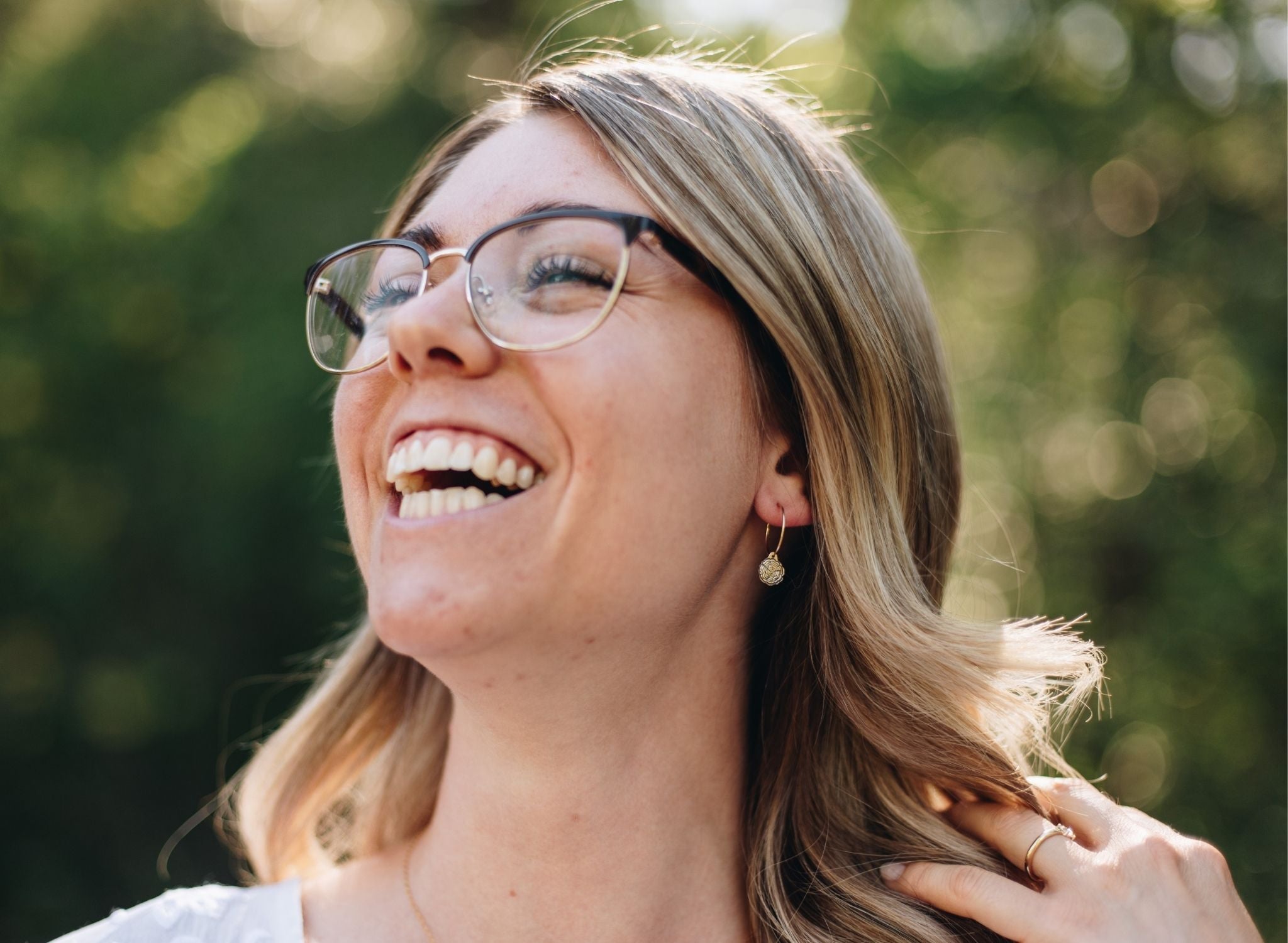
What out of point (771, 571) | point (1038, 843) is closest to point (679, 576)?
point (771, 571)

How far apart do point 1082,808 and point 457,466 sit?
149 centimetres

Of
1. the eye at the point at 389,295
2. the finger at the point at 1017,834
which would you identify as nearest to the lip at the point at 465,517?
the eye at the point at 389,295

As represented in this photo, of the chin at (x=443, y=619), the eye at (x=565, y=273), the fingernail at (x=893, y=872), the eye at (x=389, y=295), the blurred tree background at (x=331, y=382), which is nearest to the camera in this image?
the chin at (x=443, y=619)

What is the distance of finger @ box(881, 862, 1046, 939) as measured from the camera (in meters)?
1.96

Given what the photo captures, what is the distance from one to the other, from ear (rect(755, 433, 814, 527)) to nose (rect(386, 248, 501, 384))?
2.11ft

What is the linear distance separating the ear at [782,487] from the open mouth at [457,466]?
54 cm

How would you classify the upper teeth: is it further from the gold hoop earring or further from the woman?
the gold hoop earring

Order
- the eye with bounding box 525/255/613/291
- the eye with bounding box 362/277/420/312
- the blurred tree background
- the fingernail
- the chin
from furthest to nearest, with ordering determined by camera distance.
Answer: the blurred tree background → the fingernail → the eye with bounding box 362/277/420/312 → the eye with bounding box 525/255/613/291 → the chin

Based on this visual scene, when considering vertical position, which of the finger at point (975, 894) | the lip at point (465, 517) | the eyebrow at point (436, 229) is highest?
the eyebrow at point (436, 229)

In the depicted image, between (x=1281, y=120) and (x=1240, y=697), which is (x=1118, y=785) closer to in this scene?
(x=1240, y=697)

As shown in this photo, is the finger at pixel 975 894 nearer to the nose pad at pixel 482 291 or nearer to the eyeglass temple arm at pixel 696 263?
the eyeglass temple arm at pixel 696 263

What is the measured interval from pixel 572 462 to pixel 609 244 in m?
0.41

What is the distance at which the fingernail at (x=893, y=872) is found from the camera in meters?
2.17

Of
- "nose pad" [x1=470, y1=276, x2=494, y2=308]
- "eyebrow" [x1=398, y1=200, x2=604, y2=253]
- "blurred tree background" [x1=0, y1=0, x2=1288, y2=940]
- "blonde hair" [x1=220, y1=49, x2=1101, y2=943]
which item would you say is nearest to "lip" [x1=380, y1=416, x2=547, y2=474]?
"nose pad" [x1=470, y1=276, x2=494, y2=308]
